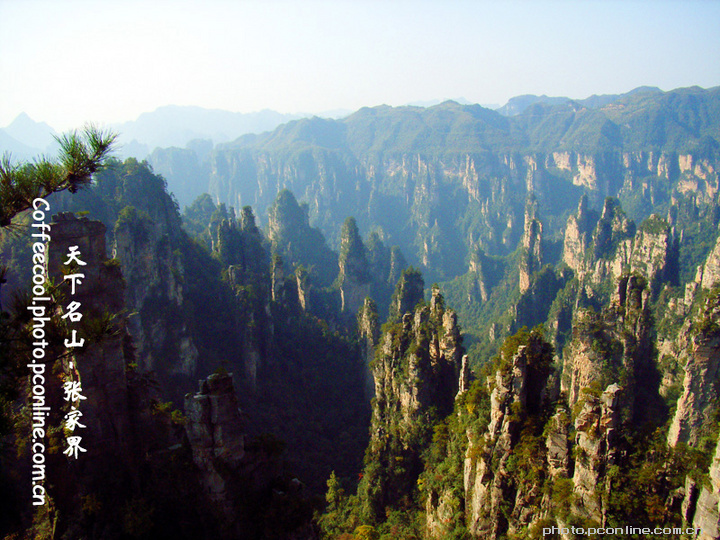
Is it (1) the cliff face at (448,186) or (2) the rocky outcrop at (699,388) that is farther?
(1) the cliff face at (448,186)

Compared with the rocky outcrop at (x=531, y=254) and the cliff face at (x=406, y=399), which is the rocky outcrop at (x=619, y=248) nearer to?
the rocky outcrop at (x=531, y=254)

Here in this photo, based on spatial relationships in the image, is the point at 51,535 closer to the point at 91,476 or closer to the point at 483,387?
the point at 91,476

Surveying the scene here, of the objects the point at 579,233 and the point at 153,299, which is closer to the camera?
the point at 153,299

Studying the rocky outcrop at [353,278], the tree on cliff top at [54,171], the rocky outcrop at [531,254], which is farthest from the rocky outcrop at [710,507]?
the rocky outcrop at [531,254]

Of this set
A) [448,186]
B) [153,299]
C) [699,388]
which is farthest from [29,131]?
[699,388]

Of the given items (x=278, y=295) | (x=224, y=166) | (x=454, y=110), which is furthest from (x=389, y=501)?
(x=454, y=110)

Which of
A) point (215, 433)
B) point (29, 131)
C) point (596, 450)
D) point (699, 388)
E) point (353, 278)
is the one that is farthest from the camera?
point (29, 131)

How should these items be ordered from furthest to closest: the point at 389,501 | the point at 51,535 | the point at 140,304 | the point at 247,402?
the point at 247,402, the point at 140,304, the point at 389,501, the point at 51,535

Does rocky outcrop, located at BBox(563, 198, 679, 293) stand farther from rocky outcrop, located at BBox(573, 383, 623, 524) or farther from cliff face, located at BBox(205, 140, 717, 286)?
cliff face, located at BBox(205, 140, 717, 286)

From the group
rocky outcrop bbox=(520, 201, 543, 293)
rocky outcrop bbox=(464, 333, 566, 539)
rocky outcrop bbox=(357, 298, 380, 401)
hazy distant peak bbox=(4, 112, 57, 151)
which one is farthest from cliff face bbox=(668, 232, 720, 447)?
hazy distant peak bbox=(4, 112, 57, 151)

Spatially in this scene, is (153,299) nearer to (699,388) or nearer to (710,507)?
(710,507)

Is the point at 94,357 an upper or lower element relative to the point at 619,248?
upper
